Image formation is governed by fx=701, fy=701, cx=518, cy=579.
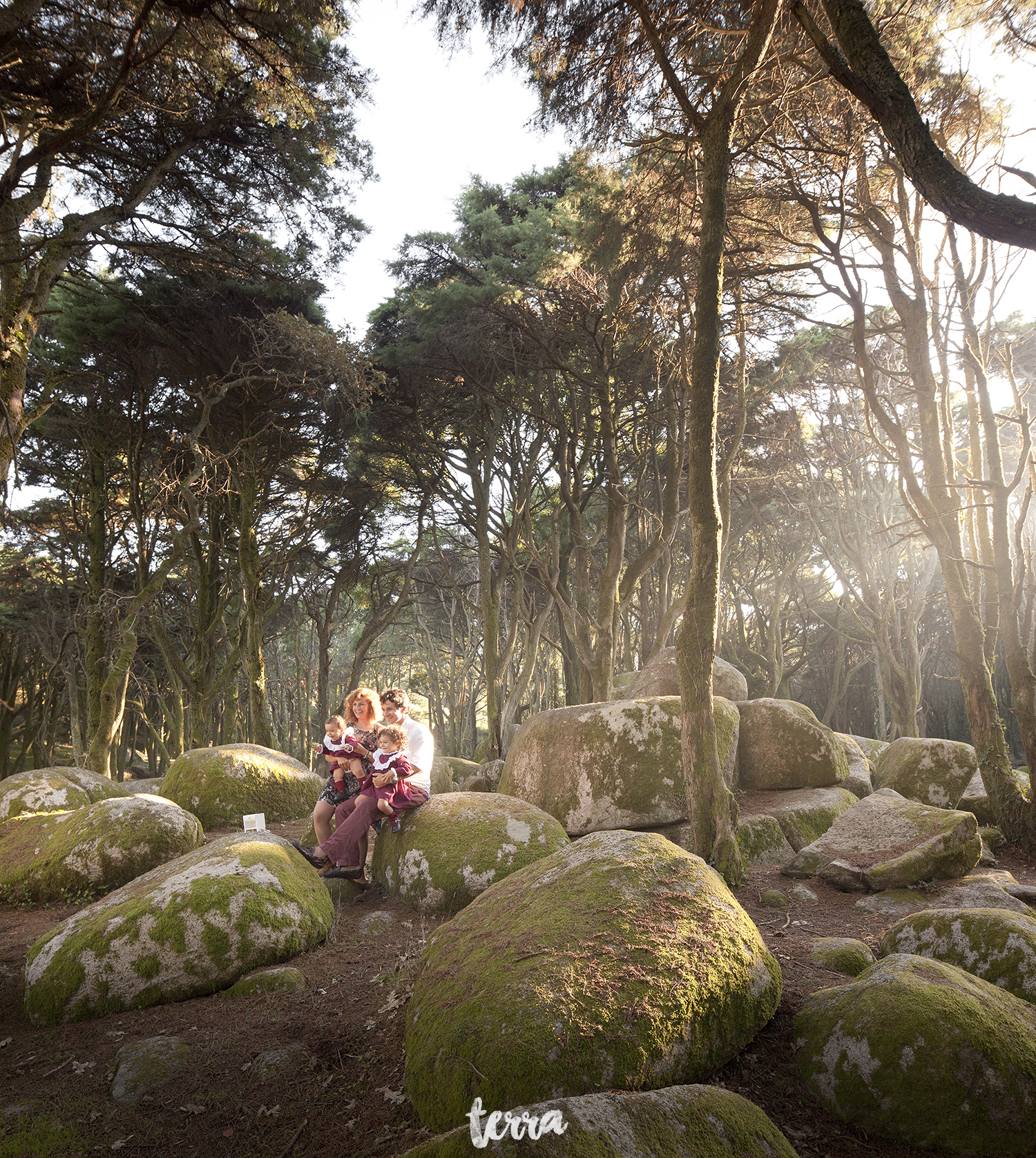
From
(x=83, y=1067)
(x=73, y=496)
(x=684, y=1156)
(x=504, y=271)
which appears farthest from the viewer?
(x=73, y=496)

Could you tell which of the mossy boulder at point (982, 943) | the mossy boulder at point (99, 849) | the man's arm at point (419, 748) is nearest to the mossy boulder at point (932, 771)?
the mossy boulder at point (982, 943)

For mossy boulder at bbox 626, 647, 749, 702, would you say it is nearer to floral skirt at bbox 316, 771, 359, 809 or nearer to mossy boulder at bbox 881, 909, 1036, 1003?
floral skirt at bbox 316, 771, 359, 809

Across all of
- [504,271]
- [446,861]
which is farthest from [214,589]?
[446,861]

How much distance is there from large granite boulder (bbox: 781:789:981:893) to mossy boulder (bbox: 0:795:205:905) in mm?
5532

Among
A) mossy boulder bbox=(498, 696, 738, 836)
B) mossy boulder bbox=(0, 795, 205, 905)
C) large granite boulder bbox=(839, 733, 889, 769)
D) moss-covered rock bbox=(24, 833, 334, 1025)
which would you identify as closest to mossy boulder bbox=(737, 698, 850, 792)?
mossy boulder bbox=(498, 696, 738, 836)

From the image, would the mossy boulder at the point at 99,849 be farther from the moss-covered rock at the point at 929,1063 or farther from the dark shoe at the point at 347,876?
the moss-covered rock at the point at 929,1063

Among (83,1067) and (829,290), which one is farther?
(829,290)

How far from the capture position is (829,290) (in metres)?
8.29

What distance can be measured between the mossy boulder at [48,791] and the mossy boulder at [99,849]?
96 cm

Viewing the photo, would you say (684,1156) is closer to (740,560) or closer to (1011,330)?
(1011,330)

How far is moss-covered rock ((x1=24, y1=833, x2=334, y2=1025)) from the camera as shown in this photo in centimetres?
406

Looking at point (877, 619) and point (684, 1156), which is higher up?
point (877, 619)

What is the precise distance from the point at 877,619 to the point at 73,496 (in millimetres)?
17318

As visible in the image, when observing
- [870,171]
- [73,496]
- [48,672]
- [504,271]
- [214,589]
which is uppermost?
[504,271]
